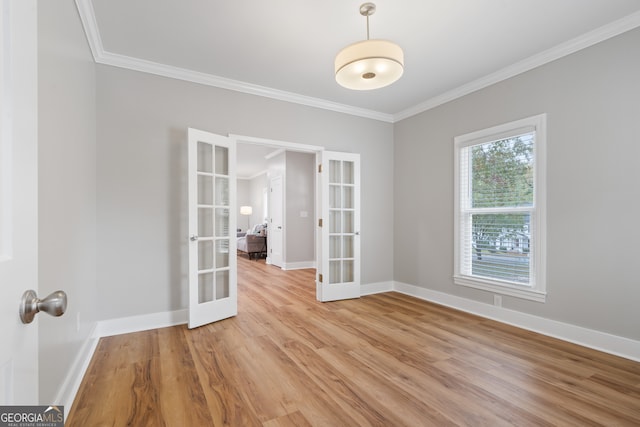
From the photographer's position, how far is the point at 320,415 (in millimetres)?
1774

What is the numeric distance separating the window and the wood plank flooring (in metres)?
0.56

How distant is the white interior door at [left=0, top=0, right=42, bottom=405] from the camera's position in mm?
603

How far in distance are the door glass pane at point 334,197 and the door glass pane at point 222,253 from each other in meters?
1.59

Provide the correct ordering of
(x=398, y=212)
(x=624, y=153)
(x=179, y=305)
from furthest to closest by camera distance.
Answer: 1. (x=398, y=212)
2. (x=179, y=305)
3. (x=624, y=153)

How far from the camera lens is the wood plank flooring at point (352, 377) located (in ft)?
5.83

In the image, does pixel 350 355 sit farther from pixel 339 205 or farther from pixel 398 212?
pixel 398 212

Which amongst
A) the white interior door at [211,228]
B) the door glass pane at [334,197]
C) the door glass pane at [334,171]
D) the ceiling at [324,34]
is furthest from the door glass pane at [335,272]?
the ceiling at [324,34]

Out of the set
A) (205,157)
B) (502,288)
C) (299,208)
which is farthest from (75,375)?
(299,208)

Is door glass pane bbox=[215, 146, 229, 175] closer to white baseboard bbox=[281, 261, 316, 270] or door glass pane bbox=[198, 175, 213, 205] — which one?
door glass pane bbox=[198, 175, 213, 205]

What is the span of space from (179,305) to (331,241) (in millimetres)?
2112

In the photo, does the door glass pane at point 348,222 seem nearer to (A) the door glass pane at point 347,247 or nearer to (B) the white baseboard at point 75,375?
(A) the door glass pane at point 347,247

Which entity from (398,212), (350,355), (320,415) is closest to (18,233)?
(320,415)

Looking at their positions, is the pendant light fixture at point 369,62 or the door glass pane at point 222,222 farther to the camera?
the door glass pane at point 222,222

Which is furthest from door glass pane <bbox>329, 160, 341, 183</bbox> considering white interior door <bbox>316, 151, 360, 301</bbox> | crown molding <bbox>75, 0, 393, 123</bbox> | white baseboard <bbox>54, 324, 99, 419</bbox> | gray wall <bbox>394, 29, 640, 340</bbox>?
white baseboard <bbox>54, 324, 99, 419</bbox>
